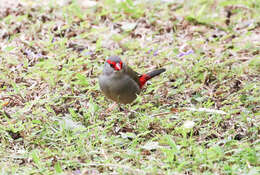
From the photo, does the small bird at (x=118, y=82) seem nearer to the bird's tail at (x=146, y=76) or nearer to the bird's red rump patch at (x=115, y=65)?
the bird's red rump patch at (x=115, y=65)

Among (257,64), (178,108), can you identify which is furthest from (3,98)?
(257,64)

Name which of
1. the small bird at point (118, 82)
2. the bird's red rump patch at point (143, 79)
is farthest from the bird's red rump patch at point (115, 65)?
the bird's red rump patch at point (143, 79)

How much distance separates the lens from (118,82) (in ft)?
16.4

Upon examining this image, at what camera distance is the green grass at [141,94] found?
3.75m

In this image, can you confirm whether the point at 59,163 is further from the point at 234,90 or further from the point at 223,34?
the point at 223,34

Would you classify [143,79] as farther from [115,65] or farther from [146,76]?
[115,65]

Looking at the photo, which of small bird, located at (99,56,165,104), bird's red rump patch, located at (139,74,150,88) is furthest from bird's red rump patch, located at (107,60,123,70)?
bird's red rump patch, located at (139,74,150,88)

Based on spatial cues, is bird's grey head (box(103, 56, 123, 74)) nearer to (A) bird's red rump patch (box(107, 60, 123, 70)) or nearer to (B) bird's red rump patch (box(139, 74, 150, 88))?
(A) bird's red rump patch (box(107, 60, 123, 70))

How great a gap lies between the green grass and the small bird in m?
0.15

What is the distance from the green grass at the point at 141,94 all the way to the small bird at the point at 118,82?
0.49ft

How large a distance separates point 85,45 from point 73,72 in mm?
1054

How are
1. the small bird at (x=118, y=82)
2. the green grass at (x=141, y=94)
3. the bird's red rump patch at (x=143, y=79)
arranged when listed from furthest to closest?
the bird's red rump patch at (x=143, y=79) → the small bird at (x=118, y=82) → the green grass at (x=141, y=94)

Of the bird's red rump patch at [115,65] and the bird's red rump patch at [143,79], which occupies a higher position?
the bird's red rump patch at [115,65]

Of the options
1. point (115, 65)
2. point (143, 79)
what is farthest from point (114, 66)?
point (143, 79)
